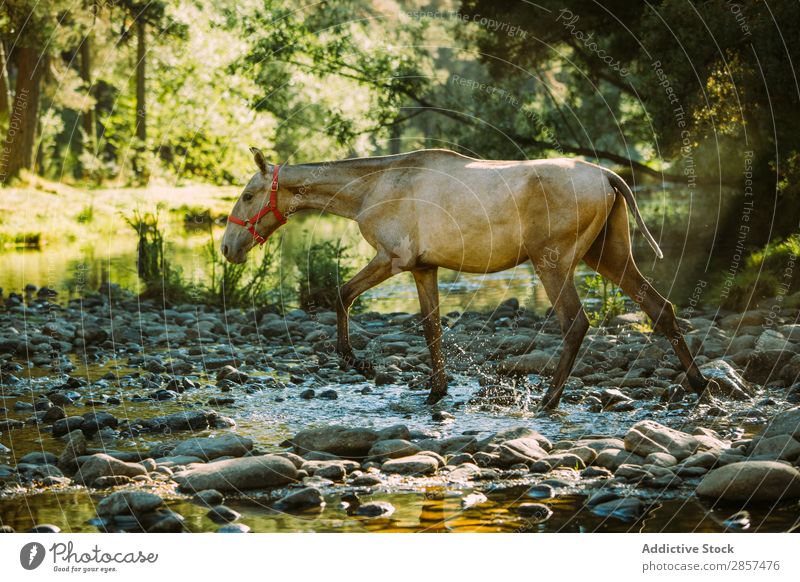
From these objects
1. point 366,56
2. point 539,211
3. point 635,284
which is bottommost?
point 635,284

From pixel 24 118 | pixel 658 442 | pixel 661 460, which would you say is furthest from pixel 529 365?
pixel 24 118

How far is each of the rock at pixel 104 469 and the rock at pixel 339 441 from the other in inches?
66.2

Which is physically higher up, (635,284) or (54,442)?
(635,284)

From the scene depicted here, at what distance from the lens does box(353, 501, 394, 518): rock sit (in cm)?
827

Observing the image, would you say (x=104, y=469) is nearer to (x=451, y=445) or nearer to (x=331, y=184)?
(x=451, y=445)

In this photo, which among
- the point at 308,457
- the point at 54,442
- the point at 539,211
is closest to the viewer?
the point at 308,457

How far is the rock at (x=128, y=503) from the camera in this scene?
8297 millimetres

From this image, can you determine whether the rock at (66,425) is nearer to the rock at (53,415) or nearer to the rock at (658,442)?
the rock at (53,415)

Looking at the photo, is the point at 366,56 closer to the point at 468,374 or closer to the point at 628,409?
the point at 468,374

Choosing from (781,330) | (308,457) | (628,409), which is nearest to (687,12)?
(781,330)

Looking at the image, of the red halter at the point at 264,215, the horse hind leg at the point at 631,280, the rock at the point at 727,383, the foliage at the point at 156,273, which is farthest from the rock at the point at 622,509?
the foliage at the point at 156,273

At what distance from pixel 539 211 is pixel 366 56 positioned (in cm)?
1446

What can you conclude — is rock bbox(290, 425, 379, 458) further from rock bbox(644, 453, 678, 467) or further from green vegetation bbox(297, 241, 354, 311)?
green vegetation bbox(297, 241, 354, 311)

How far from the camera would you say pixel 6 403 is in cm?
1254
